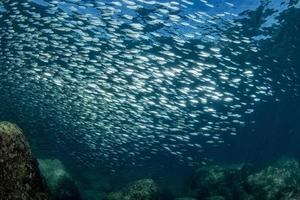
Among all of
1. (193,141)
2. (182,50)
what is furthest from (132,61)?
(193,141)

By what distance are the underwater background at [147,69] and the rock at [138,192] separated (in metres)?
7.49

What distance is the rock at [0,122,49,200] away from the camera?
443 centimetres

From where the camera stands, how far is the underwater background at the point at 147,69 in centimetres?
1967

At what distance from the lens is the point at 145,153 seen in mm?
51281

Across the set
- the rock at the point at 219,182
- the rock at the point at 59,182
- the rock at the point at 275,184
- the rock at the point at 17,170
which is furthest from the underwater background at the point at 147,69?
the rock at the point at 17,170

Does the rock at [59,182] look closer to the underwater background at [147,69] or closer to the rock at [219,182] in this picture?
the underwater background at [147,69]

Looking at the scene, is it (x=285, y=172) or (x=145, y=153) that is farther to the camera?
(x=145, y=153)

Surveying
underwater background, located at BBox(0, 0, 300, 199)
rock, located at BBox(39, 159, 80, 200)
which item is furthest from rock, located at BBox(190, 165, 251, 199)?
rock, located at BBox(39, 159, 80, 200)

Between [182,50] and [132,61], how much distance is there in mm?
3382

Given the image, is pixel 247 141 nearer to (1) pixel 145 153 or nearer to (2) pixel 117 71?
(1) pixel 145 153

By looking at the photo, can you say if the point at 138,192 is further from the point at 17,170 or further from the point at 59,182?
the point at 17,170

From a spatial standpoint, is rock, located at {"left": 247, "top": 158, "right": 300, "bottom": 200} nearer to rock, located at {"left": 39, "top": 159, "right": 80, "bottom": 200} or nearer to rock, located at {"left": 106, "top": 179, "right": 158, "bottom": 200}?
rock, located at {"left": 106, "top": 179, "right": 158, "bottom": 200}

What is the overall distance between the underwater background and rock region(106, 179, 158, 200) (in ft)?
24.6

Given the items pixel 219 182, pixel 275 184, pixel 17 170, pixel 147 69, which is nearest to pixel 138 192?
pixel 275 184
